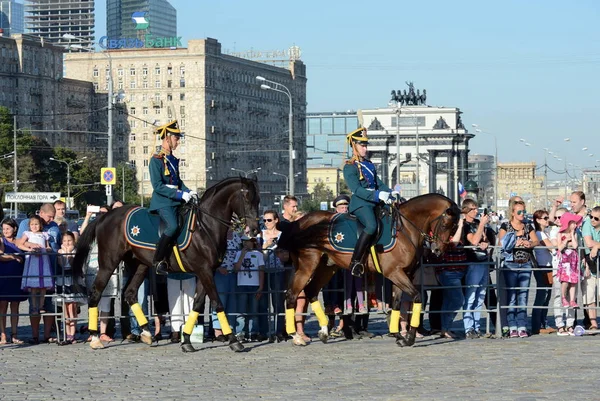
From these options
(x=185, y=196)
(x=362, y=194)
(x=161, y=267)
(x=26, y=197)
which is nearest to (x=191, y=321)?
(x=161, y=267)

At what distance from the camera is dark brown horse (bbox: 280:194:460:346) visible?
18562mm

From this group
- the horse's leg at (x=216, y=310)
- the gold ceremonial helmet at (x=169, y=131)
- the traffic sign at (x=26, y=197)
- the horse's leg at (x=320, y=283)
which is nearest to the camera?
the horse's leg at (x=216, y=310)

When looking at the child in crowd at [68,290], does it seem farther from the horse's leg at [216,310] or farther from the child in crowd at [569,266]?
the child in crowd at [569,266]

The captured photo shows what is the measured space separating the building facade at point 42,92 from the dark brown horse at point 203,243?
446 feet

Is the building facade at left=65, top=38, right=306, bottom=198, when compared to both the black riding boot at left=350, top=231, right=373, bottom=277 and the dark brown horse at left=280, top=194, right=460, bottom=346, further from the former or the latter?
the black riding boot at left=350, top=231, right=373, bottom=277

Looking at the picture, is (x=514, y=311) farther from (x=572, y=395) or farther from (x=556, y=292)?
(x=572, y=395)

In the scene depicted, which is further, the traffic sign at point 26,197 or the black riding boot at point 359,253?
the traffic sign at point 26,197

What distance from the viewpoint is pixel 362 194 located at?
1852 cm

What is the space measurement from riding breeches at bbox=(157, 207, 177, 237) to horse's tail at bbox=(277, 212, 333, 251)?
1.76m

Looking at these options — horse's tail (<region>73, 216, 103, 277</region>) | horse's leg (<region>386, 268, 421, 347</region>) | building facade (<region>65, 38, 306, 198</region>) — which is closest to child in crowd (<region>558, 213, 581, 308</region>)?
horse's leg (<region>386, 268, 421, 347</region>)

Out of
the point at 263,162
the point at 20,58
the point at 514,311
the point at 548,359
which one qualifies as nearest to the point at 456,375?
the point at 548,359

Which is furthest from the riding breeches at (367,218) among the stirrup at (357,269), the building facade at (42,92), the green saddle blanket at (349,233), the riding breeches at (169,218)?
the building facade at (42,92)

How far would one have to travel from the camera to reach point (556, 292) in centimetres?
2073

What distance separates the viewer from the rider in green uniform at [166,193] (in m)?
18.2
